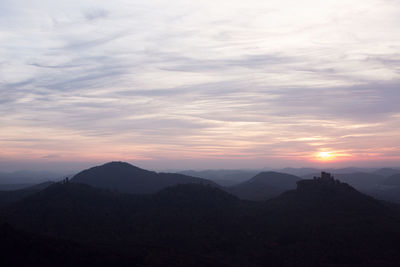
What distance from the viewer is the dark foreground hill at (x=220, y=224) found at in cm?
8331

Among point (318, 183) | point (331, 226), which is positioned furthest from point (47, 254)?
point (318, 183)

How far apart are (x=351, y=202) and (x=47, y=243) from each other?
343ft

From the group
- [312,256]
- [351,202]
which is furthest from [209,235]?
[351,202]

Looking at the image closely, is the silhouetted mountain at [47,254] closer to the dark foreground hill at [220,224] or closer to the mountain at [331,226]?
the dark foreground hill at [220,224]

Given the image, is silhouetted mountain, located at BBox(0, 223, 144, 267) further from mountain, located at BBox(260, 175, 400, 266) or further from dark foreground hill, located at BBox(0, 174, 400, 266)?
mountain, located at BBox(260, 175, 400, 266)

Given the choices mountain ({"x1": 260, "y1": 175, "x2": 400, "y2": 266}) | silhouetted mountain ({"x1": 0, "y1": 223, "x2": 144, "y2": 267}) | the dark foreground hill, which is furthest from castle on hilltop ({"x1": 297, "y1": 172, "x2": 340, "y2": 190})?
silhouetted mountain ({"x1": 0, "y1": 223, "x2": 144, "y2": 267})

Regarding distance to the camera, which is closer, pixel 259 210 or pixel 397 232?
pixel 397 232

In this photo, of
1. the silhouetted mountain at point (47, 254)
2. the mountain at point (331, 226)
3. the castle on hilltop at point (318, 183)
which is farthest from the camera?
the castle on hilltop at point (318, 183)

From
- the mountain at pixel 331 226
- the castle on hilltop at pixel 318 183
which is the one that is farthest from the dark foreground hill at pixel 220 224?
the castle on hilltop at pixel 318 183

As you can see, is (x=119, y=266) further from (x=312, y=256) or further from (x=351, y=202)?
(x=351, y=202)

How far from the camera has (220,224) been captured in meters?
118

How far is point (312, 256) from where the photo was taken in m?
83.8

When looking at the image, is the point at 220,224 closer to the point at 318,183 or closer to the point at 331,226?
the point at 331,226

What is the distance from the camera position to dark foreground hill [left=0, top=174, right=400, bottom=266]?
83.3 metres
